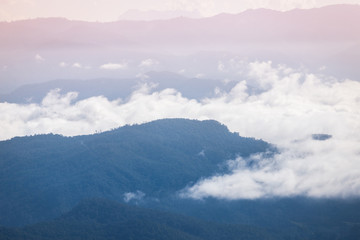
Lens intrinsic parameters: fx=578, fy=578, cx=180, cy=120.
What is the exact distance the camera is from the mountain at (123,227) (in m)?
153

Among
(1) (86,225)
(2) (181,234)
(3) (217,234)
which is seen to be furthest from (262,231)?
(1) (86,225)

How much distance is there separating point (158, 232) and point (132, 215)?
46.4ft

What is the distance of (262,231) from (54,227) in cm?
6071

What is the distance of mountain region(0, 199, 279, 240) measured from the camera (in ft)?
501

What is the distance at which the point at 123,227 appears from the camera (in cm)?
15875

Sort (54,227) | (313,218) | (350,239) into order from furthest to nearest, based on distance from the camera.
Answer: (313,218) < (350,239) < (54,227)

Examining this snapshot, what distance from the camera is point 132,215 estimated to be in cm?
16762

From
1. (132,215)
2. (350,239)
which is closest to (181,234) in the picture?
(132,215)

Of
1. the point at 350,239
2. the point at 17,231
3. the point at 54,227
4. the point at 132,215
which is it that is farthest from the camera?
the point at 350,239

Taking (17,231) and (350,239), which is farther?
(350,239)

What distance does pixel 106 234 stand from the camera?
156750 mm

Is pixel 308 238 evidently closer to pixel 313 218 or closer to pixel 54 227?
pixel 313 218

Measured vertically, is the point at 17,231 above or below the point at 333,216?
below

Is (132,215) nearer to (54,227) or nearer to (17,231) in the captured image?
(54,227)
